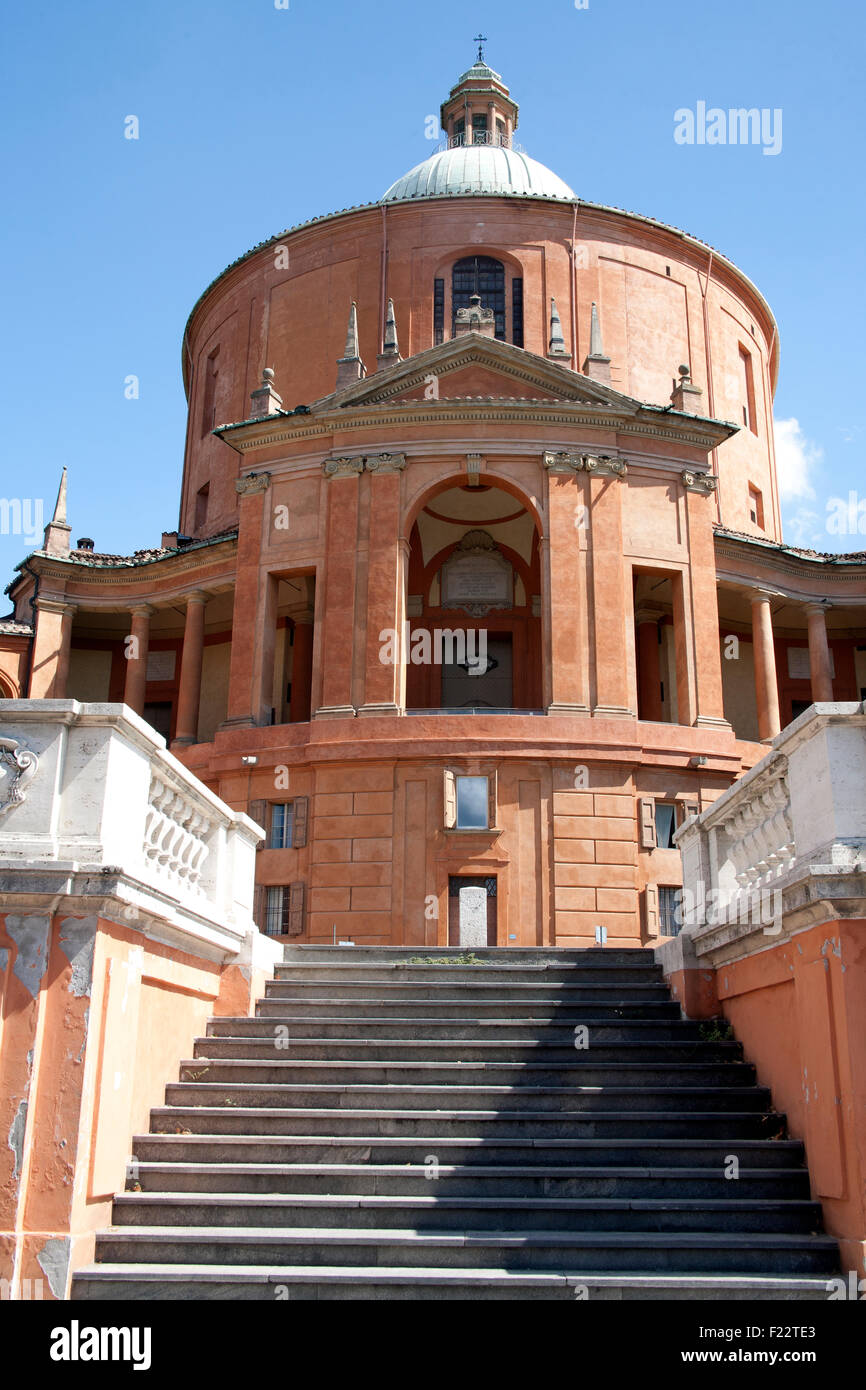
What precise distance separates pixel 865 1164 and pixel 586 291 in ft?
84.4

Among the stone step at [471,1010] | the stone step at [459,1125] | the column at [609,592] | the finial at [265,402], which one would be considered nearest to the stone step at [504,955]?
the stone step at [471,1010]

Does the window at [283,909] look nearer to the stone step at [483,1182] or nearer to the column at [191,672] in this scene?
the column at [191,672]

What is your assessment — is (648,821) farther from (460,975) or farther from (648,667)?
(460,975)

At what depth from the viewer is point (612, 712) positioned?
73.2ft

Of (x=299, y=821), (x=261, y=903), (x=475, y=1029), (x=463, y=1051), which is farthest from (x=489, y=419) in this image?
(x=463, y=1051)

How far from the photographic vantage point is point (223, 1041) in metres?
10.6

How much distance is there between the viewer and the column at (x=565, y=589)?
22375 mm

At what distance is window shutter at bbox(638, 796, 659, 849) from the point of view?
21.7 metres

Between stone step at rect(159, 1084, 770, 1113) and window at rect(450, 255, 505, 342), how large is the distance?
77.1 ft

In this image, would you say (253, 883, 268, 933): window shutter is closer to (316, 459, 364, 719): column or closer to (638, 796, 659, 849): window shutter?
(316, 459, 364, 719): column

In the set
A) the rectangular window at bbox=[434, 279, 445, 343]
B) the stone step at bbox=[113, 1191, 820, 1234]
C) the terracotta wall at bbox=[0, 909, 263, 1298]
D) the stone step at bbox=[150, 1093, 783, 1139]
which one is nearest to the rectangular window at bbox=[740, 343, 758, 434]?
the rectangular window at bbox=[434, 279, 445, 343]
